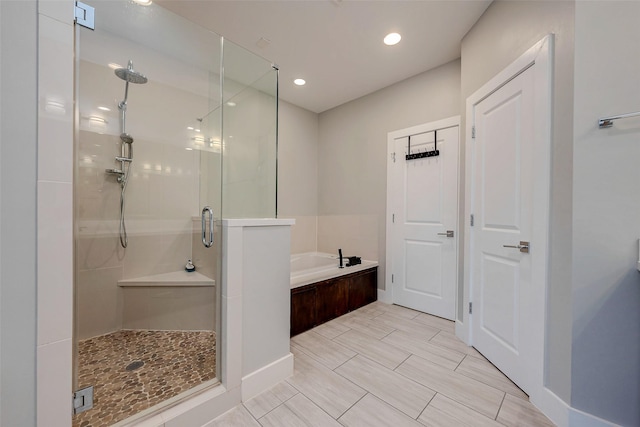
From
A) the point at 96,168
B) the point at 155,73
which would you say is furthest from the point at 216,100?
the point at 96,168

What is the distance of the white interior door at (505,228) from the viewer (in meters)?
1.56

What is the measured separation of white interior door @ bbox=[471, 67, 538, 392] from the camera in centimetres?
156

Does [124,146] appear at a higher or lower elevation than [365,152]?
lower

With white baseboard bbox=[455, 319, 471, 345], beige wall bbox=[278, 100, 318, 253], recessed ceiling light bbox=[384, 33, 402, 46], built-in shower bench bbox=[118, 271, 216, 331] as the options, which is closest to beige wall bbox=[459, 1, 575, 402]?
white baseboard bbox=[455, 319, 471, 345]

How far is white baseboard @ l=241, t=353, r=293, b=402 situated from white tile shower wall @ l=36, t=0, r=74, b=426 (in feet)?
2.63

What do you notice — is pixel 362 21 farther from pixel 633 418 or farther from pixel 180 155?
pixel 633 418

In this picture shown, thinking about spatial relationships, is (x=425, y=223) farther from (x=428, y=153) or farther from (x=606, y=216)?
(x=606, y=216)

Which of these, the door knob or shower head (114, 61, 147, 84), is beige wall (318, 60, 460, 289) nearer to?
the door knob

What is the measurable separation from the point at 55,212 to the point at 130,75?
5.30ft

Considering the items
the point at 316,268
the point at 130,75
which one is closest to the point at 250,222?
the point at 316,268

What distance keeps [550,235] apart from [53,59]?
250cm

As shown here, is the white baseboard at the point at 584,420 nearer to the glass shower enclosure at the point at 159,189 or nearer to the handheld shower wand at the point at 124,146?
the glass shower enclosure at the point at 159,189

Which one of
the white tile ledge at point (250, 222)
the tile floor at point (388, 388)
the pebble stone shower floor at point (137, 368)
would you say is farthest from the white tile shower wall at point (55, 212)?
the tile floor at point (388, 388)

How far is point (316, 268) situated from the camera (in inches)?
113
